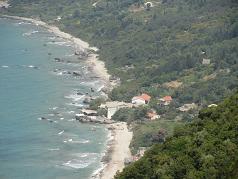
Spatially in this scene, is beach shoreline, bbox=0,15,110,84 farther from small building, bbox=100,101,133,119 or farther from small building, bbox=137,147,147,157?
small building, bbox=137,147,147,157

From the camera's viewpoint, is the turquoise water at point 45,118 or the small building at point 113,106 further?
the small building at point 113,106

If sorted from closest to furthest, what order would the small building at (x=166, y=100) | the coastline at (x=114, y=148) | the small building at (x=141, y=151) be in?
the coastline at (x=114, y=148) < the small building at (x=141, y=151) < the small building at (x=166, y=100)

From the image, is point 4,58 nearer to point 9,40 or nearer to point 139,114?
point 9,40

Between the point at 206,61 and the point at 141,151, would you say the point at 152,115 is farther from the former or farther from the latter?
the point at 206,61

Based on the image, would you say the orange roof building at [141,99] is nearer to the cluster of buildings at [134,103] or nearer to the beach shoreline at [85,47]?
the cluster of buildings at [134,103]

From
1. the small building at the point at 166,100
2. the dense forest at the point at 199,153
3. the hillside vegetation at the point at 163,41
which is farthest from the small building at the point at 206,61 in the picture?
the dense forest at the point at 199,153

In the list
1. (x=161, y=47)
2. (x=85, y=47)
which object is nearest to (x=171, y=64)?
(x=161, y=47)

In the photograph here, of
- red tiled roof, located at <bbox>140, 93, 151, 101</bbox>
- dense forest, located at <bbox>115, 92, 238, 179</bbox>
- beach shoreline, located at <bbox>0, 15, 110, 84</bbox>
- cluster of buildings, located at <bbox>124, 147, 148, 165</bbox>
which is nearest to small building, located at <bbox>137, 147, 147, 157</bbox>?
cluster of buildings, located at <bbox>124, 147, 148, 165</bbox>
